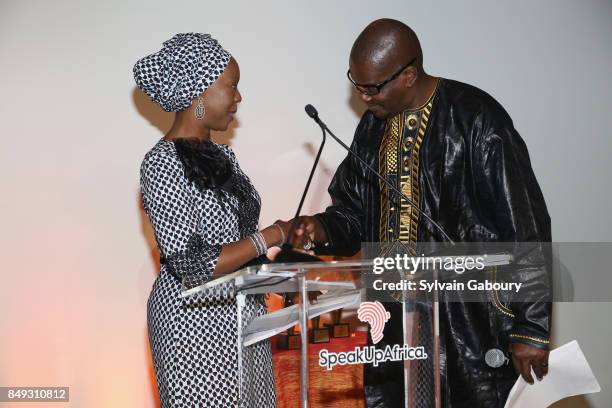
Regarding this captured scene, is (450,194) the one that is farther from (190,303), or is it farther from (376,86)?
(190,303)

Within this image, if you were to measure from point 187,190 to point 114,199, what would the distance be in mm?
1565

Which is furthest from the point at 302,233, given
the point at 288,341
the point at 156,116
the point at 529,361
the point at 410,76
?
the point at 156,116

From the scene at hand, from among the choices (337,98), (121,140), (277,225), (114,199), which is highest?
(337,98)

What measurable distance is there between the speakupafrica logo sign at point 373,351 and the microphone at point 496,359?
77cm

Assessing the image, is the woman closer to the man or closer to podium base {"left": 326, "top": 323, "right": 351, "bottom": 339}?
the man

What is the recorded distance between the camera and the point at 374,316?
2.57 meters

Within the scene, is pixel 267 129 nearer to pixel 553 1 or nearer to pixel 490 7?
pixel 490 7

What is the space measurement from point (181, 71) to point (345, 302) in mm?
1441

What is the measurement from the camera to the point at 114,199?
477 cm

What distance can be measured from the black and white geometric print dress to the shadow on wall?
4.62 ft

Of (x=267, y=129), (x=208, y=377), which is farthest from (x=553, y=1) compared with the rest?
(x=208, y=377)

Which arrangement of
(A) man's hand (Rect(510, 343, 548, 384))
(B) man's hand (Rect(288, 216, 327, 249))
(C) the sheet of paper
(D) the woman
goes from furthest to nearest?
(B) man's hand (Rect(288, 216, 327, 249)) < (D) the woman < (A) man's hand (Rect(510, 343, 548, 384)) < (C) the sheet of paper

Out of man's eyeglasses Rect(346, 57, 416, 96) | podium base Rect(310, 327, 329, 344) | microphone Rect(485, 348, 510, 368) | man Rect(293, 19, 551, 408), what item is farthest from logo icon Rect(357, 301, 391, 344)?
man's eyeglasses Rect(346, 57, 416, 96)

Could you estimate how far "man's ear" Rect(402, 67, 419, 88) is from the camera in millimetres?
3588
